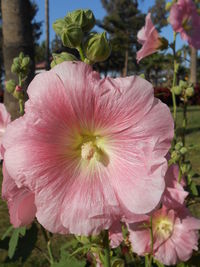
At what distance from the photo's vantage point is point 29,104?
614mm

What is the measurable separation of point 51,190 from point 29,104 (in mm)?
147

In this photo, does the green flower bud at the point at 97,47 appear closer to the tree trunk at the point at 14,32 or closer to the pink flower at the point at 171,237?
the pink flower at the point at 171,237

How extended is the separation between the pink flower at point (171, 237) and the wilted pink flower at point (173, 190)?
0.08m

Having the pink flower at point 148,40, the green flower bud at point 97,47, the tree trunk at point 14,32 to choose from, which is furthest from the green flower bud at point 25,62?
the tree trunk at point 14,32

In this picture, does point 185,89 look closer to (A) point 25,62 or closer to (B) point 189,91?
(B) point 189,91

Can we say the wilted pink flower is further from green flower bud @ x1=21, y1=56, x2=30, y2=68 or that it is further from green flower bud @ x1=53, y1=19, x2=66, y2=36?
green flower bud @ x1=21, y1=56, x2=30, y2=68

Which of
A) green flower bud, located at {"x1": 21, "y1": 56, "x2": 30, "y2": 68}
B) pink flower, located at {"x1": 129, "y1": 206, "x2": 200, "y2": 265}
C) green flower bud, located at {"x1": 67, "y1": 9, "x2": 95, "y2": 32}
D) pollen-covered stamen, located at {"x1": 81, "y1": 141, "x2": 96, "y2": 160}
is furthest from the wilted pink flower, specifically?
green flower bud, located at {"x1": 21, "y1": 56, "x2": 30, "y2": 68}

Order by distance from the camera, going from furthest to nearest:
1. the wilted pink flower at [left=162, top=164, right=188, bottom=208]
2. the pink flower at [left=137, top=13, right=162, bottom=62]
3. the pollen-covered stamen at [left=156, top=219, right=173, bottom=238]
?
the pink flower at [left=137, top=13, right=162, bottom=62]
the pollen-covered stamen at [left=156, top=219, right=173, bottom=238]
the wilted pink flower at [left=162, top=164, right=188, bottom=208]

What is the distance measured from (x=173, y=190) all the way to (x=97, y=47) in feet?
1.36

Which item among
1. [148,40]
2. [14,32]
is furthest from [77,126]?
[14,32]

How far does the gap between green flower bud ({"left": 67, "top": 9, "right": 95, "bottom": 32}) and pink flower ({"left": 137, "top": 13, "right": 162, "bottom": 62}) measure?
22.1 inches

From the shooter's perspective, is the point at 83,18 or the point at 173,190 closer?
the point at 83,18

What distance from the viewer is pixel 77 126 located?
0.65 metres

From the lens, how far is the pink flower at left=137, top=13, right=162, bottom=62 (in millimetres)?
1245
